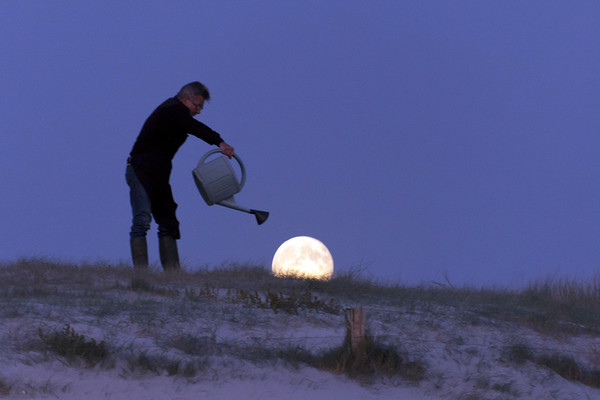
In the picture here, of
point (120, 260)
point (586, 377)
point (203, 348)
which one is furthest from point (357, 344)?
point (120, 260)

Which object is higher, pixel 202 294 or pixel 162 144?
pixel 162 144

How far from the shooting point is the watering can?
7539mm

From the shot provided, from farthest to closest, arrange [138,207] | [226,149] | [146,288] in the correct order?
[138,207]
[226,149]
[146,288]

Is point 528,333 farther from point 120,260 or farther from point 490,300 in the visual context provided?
point 120,260

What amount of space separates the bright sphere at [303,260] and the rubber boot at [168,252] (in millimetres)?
1071

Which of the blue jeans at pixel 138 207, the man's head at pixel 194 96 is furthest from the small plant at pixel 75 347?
the man's head at pixel 194 96

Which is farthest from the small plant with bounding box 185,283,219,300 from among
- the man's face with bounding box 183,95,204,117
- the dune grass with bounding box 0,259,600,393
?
the man's face with bounding box 183,95,204,117

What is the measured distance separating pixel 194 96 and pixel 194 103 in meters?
0.07

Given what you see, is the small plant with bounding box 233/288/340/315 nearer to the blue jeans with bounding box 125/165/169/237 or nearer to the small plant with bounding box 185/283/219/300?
the small plant with bounding box 185/283/219/300

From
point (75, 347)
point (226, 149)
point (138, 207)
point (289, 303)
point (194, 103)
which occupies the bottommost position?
point (75, 347)

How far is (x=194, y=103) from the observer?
25.5 ft

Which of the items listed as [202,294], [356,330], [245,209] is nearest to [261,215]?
[245,209]

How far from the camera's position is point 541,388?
5.14 m

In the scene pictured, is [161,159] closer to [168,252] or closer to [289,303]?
[168,252]
